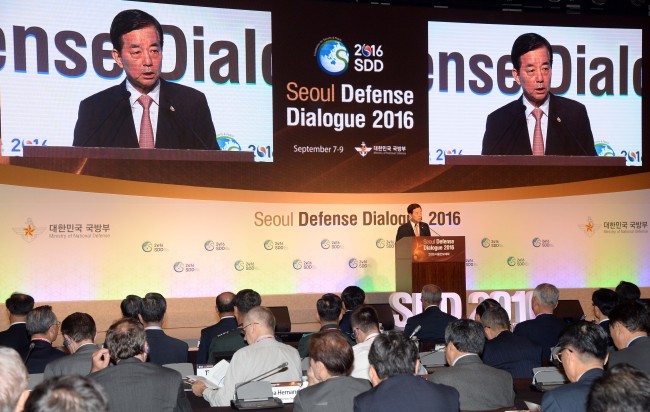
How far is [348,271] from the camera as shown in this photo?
1043cm

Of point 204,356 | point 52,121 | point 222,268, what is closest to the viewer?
point 204,356

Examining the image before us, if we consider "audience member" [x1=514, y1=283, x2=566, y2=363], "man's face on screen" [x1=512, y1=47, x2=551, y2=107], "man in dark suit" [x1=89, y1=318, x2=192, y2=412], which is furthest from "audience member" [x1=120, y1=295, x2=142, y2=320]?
"man's face on screen" [x1=512, y1=47, x2=551, y2=107]

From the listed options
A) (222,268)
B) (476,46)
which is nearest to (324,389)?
(222,268)

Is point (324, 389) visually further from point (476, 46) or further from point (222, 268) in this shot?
point (476, 46)

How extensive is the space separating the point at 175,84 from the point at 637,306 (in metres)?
6.53

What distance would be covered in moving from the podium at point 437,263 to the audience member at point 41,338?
15.5 feet

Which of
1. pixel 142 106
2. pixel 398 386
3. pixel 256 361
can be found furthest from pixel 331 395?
pixel 142 106

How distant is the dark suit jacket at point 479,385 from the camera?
12.5ft

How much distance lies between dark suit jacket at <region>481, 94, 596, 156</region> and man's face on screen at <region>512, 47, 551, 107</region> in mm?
149

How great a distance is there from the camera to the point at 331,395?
340cm

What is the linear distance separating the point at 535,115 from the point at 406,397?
849cm

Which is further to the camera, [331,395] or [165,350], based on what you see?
[165,350]

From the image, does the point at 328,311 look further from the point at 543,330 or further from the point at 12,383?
the point at 12,383

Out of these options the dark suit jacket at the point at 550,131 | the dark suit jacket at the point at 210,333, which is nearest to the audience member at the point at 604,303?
the dark suit jacket at the point at 210,333
